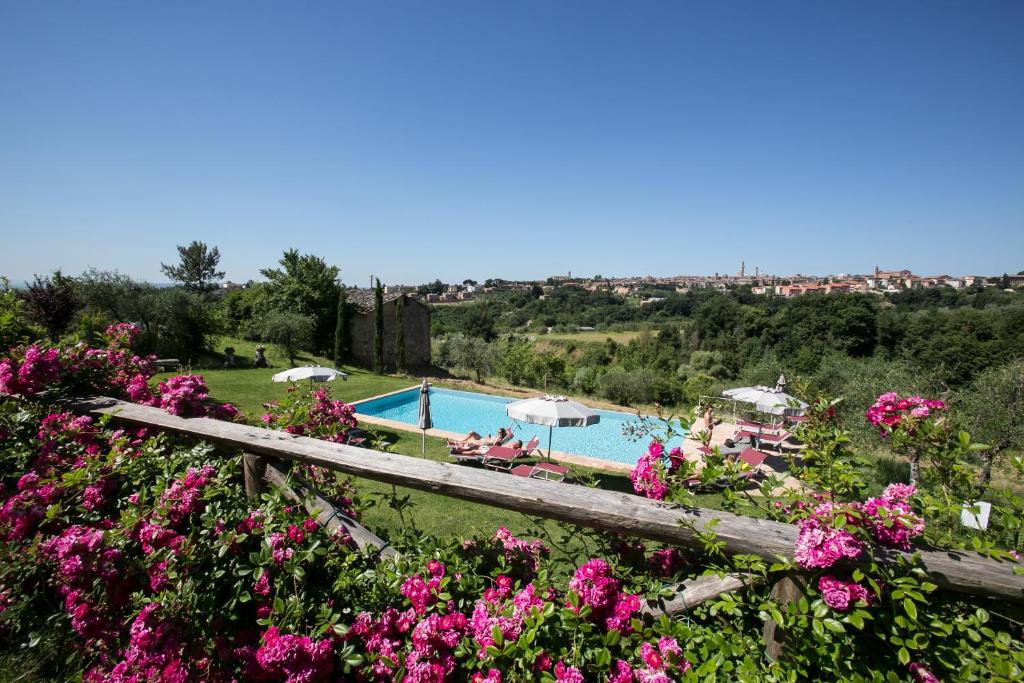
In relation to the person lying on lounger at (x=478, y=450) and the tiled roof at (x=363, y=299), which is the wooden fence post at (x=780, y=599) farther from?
the tiled roof at (x=363, y=299)

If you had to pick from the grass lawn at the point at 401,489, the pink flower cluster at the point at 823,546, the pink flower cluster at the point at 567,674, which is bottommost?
the grass lawn at the point at 401,489

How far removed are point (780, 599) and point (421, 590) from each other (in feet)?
5.04

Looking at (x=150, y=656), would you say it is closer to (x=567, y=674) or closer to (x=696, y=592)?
(x=567, y=674)

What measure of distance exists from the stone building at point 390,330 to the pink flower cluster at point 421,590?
87.2 feet

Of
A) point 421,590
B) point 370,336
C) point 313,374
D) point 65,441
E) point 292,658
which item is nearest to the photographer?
point 292,658

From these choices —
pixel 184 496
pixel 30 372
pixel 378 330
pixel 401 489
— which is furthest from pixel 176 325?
pixel 184 496

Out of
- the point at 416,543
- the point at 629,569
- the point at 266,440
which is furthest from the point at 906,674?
the point at 266,440

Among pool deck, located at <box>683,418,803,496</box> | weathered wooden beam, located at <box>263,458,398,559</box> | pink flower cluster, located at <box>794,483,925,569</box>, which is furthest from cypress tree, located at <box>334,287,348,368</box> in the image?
pink flower cluster, located at <box>794,483,925,569</box>

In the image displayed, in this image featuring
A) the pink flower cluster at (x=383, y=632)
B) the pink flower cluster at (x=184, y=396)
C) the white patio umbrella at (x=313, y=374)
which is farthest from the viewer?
the white patio umbrella at (x=313, y=374)

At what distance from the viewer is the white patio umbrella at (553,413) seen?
31.0ft

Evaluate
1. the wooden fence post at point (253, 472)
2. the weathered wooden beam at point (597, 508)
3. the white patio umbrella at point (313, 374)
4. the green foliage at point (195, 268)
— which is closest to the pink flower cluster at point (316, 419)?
the wooden fence post at point (253, 472)

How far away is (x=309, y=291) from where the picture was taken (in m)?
28.0

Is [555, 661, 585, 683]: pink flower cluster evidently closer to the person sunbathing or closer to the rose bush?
the rose bush

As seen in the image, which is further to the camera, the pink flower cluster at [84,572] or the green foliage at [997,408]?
the green foliage at [997,408]
